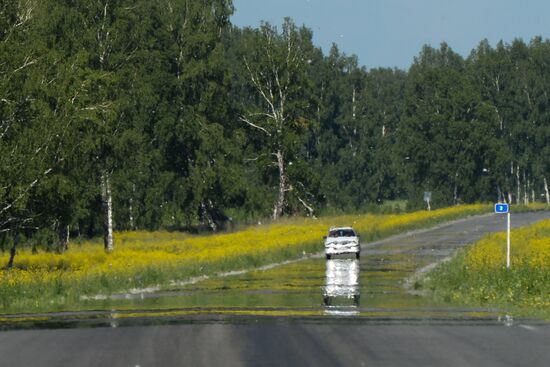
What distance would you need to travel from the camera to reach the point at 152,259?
5759cm

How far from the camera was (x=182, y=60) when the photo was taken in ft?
322

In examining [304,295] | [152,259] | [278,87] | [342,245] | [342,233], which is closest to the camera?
[304,295]

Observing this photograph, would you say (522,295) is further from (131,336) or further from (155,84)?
(155,84)

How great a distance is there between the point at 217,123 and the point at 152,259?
135 ft

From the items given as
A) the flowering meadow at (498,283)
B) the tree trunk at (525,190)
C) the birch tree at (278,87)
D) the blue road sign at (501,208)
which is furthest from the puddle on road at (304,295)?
the tree trunk at (525,190)

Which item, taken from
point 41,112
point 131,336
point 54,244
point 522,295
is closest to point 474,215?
point 54,244

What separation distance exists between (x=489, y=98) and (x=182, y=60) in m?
75.7

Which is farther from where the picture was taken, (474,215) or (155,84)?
(474,215)

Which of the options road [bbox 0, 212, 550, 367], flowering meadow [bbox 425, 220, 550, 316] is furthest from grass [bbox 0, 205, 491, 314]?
flowering meadow [bbox 425, 220, 550, 316]

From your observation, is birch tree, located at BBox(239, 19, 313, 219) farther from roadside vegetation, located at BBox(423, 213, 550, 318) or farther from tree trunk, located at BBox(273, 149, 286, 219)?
roadside vegetation, located at BBox(423, 213, 550, 318)

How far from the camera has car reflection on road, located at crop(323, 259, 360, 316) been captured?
27125 millimetres

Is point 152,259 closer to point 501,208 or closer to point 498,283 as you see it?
point 501,208

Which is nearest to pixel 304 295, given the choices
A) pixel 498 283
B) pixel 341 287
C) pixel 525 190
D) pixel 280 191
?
pixel 341 287

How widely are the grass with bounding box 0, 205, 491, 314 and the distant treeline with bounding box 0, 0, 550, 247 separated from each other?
266 centimetres
